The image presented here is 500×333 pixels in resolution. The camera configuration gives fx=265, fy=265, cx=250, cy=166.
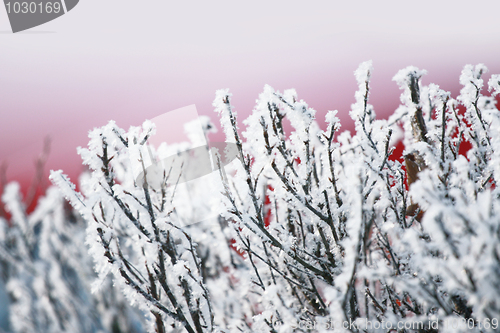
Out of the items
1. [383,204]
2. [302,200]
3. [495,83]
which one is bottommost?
[383,204]

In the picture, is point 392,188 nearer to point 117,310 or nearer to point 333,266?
point 333,266

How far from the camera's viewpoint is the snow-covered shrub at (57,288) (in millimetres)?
6961

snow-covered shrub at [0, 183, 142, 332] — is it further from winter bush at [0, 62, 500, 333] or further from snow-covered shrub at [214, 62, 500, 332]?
snow-covered shrub at [214, 62, 500, 332]

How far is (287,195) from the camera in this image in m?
2.33

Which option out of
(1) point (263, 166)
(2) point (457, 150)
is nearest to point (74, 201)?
(1) point (263, 166)

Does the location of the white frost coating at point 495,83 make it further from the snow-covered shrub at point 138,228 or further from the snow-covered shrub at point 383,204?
the snow-covered shrub at point 138,228

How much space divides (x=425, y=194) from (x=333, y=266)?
1.26 m

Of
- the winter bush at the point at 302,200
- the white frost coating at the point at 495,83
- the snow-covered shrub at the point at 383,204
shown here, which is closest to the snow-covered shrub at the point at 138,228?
the winter bush at the point at 302,200

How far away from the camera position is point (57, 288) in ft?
25.8

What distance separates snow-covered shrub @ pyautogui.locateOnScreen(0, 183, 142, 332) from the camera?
274 inches

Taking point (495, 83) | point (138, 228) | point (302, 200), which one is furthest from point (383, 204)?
point (138, 228)

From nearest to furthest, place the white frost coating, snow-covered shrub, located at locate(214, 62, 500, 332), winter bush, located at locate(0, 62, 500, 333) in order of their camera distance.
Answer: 1. snow-covered shrub, located at locate(214, 62, 500, 332)
2. winter bush, located at locate(0, 62, 500, 333)
3. the white frost coating

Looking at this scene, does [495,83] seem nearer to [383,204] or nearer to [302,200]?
[383,204]

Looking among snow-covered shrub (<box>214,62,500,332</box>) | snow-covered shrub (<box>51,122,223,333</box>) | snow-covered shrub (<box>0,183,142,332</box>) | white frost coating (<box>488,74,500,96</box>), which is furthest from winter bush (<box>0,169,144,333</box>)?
white frost coating (<box>488,74,500,96</box>)
